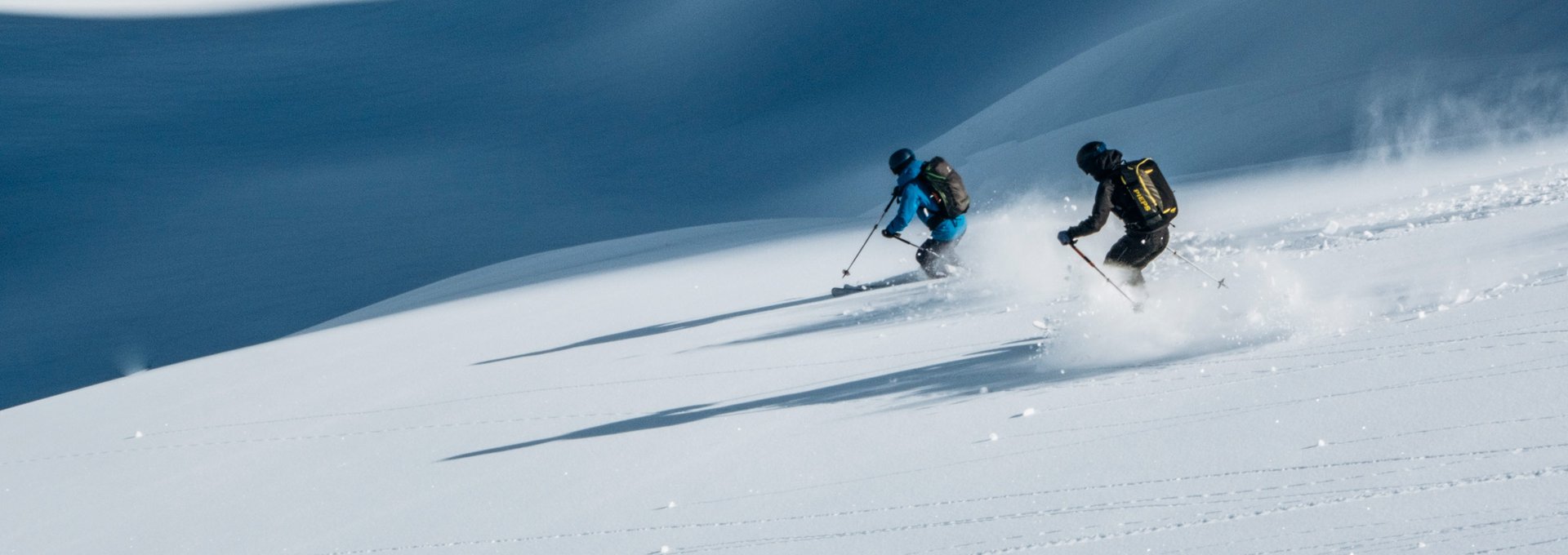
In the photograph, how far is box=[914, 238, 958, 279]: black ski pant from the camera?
10094 mm

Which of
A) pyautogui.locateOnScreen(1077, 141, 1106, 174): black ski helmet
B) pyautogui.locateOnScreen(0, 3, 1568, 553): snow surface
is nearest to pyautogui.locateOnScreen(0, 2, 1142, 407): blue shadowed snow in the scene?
pyautogui.locateOnScreen(0, 3, 1568, 553): snow surface

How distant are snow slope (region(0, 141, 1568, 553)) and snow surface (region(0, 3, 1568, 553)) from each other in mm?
23

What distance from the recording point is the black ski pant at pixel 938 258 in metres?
10.1

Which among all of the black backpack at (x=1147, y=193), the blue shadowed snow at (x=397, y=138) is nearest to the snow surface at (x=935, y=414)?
the black backpack at (x=1147, y=193)

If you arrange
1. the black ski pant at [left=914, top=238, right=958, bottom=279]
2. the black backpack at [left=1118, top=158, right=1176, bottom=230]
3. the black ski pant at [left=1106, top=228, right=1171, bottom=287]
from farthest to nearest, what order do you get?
the black ski pant at [left=914, top=238, right=958, bottom=279], the black ski pant at [left=1106, top=228, right=1171, bottom=287], the black backpack at [left=1118, top=158, right=1176, bottom=230]

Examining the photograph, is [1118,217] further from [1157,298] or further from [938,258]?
[938,258]

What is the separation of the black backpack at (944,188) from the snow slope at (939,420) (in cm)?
55

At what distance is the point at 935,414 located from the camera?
606 cm

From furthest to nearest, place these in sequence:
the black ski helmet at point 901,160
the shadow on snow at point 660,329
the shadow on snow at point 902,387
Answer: the black ski helmet at point 901,160, the shadow on snow at point 660,329, the shadow on snow at point 902,387

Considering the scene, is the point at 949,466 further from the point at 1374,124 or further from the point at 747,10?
the point at 747,10

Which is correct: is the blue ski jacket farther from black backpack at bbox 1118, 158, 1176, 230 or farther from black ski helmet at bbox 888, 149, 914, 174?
black backpack at bbox 1118, 158, 1176, 230

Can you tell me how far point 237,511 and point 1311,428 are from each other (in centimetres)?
487

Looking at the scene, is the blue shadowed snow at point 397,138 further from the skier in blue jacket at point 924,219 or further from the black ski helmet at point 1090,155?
the black ski helmet at point 1090,155

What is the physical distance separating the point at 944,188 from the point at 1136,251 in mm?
2520
